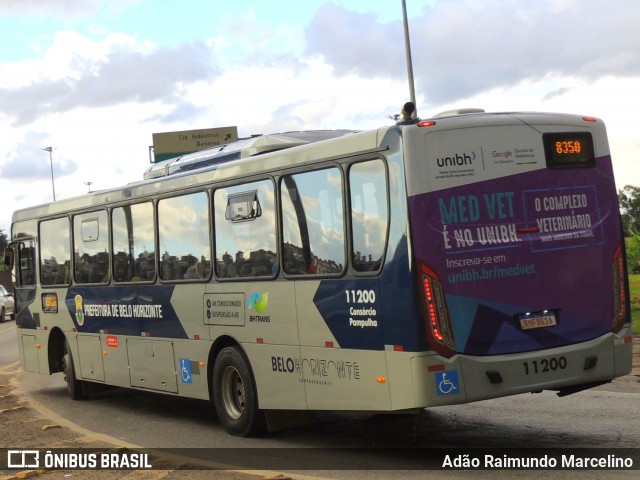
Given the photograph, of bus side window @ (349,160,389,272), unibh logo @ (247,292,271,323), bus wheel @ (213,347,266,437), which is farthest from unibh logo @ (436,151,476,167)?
bus wheel @ (213,347,266,437)

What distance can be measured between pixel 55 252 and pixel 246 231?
6.00 metres

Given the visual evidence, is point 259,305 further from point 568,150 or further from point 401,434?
point 568,150

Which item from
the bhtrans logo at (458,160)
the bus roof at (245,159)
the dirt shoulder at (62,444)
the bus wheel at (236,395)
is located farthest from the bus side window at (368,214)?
the bus wheel at (236,395)

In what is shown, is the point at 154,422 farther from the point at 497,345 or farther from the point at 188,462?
the point at 497,345

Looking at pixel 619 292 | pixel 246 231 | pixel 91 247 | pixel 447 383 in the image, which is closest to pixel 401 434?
pixel 447 383

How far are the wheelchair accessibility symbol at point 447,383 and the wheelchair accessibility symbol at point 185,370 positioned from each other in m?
4.48

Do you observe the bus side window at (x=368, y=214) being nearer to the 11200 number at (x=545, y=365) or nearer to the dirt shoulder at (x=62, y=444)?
the 11200 number at (x=545, y=365)

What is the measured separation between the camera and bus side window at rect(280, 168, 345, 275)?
9633 millimetres

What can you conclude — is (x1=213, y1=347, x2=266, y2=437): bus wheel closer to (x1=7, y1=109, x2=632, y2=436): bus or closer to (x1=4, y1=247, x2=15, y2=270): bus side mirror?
(x1=7, y1=109, x2=632, y2=436): bus

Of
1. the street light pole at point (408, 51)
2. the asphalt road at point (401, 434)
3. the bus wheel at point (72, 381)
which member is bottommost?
the asphalt road at point (401, 434)

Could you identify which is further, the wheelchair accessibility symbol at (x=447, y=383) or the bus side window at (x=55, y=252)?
the bus side window at (x=55, y=252)

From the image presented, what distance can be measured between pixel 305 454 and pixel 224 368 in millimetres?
1977

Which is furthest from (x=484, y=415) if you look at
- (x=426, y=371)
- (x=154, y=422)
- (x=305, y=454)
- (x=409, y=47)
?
(x=409, y=47)

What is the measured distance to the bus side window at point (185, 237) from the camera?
11992mm
